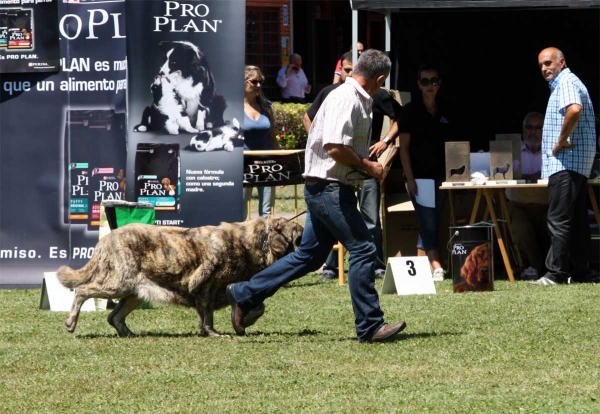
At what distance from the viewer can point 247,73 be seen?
1097 cm

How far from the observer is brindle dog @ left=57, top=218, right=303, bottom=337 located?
25.3 feet

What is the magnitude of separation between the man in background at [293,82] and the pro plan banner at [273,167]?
1616 centimetres

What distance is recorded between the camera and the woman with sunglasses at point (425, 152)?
1084 centimetres

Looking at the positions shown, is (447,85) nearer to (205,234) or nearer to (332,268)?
(332,268)

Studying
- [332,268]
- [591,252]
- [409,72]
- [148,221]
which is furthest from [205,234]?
[409,72]

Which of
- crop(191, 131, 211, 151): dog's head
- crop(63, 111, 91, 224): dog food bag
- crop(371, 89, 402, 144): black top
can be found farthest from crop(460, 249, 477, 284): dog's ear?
crop(63, 111, 91, 224): dog food bag

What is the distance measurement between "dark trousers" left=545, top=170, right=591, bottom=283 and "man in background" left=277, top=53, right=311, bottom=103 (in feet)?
55.8

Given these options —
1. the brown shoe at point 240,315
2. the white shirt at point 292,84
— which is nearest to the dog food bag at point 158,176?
the brown shoe at point 240,315

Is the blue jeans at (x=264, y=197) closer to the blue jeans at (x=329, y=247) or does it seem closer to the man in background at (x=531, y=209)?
the man in background at (x=531, y=209)

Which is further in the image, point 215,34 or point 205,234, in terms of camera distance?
point 215,34

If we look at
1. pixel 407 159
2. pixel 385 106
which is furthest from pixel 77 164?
pixel 407 159

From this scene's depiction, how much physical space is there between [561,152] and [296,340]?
378 cm


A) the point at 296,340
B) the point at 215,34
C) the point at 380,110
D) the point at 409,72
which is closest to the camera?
the point at 296,340

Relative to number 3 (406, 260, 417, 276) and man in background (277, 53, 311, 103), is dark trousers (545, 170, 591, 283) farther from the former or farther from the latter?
man in background (277, 53, 311, 103)
